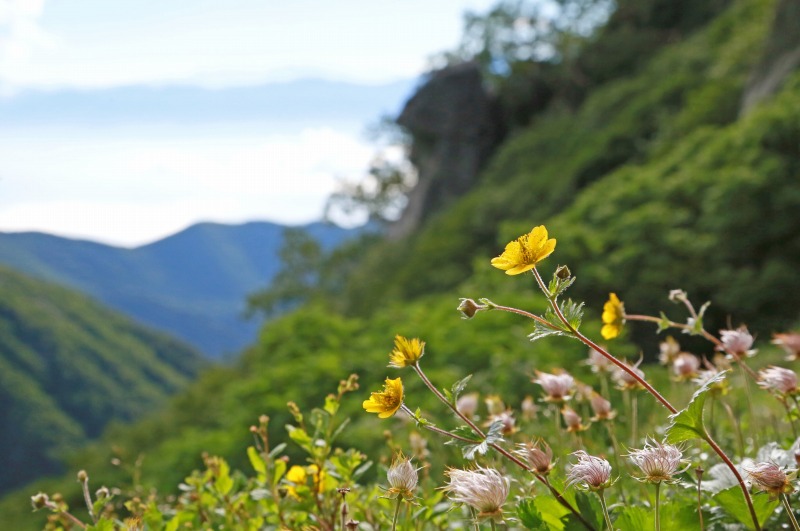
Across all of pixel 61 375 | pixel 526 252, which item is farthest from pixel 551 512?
pixel 61 375

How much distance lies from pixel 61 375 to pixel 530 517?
10309 cm

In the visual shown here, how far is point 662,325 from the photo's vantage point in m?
1.54

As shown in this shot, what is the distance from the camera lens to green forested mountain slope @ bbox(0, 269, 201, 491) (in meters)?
88.9

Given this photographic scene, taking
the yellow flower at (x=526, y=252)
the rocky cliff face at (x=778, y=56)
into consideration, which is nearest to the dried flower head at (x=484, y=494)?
the yellow flower at (x=526, y=252)

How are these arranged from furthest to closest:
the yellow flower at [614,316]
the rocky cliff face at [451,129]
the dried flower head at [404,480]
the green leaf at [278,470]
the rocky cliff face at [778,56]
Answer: the rocky cliff face at [451,129] → the rocky cliff face at [778,56] → the green leaf at [278,470] → the yellow flower at [614,316] → the dried flower head at [404,480]

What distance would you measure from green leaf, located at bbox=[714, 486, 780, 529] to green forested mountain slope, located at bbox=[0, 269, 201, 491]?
86785mm

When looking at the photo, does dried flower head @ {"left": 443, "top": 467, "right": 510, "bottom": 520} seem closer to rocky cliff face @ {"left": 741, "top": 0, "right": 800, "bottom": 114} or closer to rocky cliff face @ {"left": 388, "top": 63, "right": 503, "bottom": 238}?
rocky cliff face @ {"left": 741, "top": 0, "right": 800, "bottom": 114}

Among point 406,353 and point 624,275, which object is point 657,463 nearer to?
point 406,353

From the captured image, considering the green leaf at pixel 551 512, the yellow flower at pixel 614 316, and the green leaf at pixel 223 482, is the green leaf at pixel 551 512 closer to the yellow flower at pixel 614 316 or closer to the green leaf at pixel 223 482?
the yellow flower at pixel 614 316

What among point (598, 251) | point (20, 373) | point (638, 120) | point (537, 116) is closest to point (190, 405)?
point (537, 116)

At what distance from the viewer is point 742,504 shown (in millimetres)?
1407

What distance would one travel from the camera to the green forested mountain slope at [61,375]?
88.9 metres

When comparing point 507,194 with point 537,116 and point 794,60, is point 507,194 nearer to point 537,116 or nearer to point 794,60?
point 794,60

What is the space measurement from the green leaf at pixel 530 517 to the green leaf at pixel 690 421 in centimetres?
27
